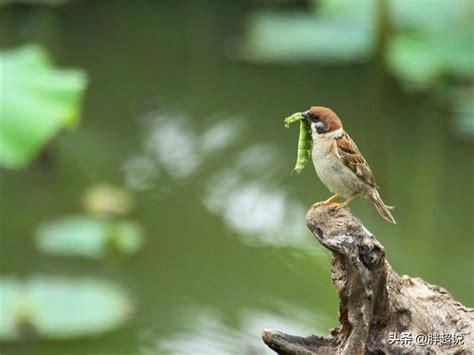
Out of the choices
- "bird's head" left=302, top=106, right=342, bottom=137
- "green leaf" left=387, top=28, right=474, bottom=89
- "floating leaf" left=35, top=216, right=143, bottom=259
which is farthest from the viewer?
"green leaf" left=387, top=28, right=474, bottom=89

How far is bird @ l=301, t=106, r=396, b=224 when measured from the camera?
3699 millimetres

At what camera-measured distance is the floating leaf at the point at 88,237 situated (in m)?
6.29

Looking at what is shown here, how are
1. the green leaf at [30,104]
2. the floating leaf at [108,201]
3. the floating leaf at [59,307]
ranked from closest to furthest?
the floating leaf at [59,307] < the green leaf at [30,104] < the floating leaf at [108,201]

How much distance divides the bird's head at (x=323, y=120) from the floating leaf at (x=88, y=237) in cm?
275

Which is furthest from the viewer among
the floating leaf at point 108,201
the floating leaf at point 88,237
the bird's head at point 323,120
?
the floating leaf at point 108,201

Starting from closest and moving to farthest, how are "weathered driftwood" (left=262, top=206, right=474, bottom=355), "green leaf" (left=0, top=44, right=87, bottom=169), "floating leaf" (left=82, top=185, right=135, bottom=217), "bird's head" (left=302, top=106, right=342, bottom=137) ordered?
"weathered driftwood" (left=262, top=206, right=474, bottom=355) < "bird's head" (left=302, top=106, right=342, bottom=137) < "green leaf" (left=0, top=44, right=87, bottom=169) < "floating leaf" (left=82, top=185, right=135, bottom=217)

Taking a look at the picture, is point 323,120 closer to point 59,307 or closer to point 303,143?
point 303,143

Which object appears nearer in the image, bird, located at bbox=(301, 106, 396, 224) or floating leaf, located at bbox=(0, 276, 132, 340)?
bird, located at bbox=(301, 106, 396, 224)

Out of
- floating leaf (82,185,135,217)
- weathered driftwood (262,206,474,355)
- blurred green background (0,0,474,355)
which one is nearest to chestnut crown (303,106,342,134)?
weathered driftwood (262,206,474,355)

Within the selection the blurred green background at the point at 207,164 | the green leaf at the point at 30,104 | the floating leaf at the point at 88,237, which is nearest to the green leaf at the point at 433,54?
the blurred green background at the point at 207,164

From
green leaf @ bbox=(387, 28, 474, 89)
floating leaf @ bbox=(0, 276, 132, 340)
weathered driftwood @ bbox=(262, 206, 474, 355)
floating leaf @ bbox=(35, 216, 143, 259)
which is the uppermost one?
green leaf @ bbox=(387, 28, 474, 89)

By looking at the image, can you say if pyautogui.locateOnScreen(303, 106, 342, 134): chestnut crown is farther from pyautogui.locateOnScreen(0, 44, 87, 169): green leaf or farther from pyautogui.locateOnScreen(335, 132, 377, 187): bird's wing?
pyautogui.locateOnScreen(0, 44, 87, 169): green leaf

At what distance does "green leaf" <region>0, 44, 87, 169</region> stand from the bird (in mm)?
2313

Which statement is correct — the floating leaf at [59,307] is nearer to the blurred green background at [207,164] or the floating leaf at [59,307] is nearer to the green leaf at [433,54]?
the blurred green background at [207,164]
